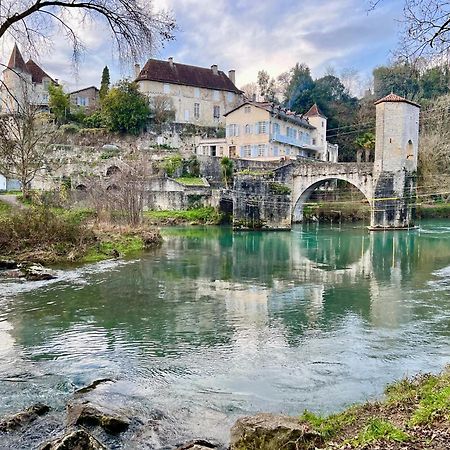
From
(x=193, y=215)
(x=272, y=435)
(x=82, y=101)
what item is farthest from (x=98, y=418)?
(x=82, y=101)

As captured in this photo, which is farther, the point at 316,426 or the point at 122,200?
the point at 122,200

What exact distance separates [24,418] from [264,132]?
4452 centimetres

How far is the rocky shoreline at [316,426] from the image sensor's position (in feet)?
15.3

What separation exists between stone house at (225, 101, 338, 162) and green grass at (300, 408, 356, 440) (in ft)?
145

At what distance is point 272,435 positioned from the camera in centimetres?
545

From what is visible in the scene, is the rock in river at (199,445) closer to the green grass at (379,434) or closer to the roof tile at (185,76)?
the green grass at (379,434)

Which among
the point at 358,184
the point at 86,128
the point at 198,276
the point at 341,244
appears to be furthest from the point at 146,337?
the point at 86,128

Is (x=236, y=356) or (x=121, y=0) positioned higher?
(x=121, y=0)

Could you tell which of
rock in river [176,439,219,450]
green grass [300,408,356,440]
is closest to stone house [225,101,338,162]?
green grass [300,408,356,440]

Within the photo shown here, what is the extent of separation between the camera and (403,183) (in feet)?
123

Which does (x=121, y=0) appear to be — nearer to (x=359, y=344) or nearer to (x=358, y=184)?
(x=359, y=344)

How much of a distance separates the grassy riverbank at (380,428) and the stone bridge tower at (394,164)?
32397 mm

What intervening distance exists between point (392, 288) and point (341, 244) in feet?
45.2

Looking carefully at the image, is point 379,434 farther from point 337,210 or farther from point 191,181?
point 337,210
